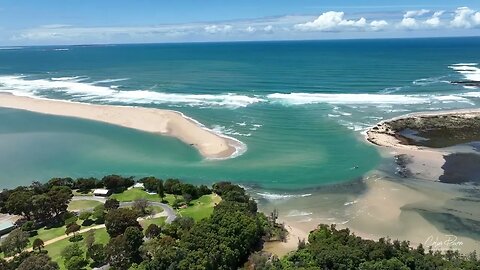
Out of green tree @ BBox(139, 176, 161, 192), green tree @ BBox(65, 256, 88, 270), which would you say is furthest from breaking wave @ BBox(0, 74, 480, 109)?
green tree @ BBox(65, 256, 88, 270)

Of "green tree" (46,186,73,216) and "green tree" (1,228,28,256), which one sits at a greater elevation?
"green tree" (46,186,73,216)

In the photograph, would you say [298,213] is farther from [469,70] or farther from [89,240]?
[469,70]

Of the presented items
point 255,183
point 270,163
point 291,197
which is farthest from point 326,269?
point 270,163

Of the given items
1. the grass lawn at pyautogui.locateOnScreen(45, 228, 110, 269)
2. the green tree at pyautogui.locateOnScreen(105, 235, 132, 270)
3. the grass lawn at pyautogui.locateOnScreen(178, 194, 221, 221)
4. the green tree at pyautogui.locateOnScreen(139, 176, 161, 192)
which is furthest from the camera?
the green tree at pyautogui.locateOnScreen(139, 176, 161, 192)

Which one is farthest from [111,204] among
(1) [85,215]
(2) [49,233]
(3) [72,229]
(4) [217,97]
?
(4) [217,97]

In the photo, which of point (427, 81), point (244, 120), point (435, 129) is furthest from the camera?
point (427, 81)

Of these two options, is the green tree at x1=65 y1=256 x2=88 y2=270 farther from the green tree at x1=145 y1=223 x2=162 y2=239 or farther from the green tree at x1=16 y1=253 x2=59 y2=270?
the green tree at x1=145 y1=223 x2=162 y2=239

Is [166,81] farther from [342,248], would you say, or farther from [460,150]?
[342,248]
